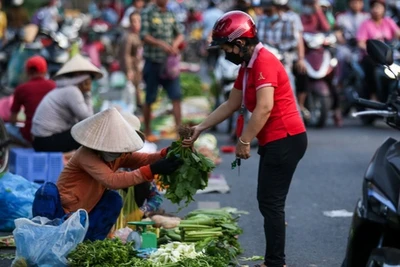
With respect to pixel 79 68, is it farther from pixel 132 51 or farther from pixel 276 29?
pixel 132 51

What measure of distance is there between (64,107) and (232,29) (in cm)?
418

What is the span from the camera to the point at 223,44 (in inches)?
290

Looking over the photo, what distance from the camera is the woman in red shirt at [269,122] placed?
731cm

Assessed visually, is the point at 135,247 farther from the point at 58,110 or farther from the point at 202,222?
the point at 58,110

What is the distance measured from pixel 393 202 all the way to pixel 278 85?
2156 millimetres

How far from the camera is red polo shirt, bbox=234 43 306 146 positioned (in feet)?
23.9

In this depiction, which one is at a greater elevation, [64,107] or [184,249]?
[64,107]

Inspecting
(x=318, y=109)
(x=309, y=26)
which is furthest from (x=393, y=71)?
(x=309, y=26)

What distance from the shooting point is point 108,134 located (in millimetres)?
7824

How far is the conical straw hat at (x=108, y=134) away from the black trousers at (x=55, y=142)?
11.1ft

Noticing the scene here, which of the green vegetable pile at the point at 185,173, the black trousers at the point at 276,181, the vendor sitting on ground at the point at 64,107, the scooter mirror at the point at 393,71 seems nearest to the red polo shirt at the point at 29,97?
the vendor sitting on ground at the point at 64,107

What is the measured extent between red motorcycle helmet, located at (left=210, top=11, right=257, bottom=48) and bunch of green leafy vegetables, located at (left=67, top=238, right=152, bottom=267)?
1.56 meters

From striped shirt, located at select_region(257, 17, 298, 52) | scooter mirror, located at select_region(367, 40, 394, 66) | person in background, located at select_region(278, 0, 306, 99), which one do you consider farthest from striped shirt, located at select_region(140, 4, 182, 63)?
scooter mirror, located at select_region(367, 40, 394, 66)

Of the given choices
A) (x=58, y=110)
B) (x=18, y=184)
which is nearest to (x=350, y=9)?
(x=58, y=110)
